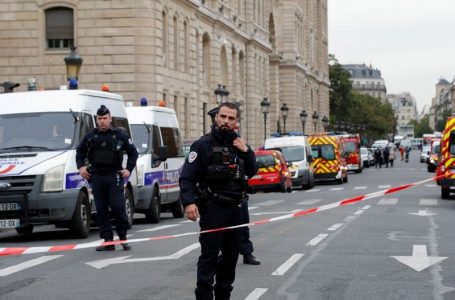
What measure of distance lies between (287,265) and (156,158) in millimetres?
9512

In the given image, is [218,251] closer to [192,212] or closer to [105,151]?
[192,212]

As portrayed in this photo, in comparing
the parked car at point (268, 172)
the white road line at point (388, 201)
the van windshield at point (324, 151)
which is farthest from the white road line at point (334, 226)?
the van windshield at point (324, 151)

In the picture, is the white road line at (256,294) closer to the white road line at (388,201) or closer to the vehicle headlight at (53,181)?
the vehicle headlight at (53,181)

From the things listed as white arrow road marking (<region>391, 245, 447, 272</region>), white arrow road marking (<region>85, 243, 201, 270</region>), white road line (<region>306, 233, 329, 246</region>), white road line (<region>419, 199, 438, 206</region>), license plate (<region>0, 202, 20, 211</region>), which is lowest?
white road line (<region>419, 199, 438, 206</region>)

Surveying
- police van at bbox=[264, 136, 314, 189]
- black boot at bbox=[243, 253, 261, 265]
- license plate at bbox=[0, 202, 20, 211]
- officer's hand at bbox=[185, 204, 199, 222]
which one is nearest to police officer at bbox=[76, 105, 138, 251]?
license plate at bbox=[0, 202, 20, 211]

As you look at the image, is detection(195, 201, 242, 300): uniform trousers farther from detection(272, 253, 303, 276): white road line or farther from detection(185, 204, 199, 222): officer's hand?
detection(272, 253, 303, 276): white road line

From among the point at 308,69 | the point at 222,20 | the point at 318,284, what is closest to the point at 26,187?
the point at 318,284

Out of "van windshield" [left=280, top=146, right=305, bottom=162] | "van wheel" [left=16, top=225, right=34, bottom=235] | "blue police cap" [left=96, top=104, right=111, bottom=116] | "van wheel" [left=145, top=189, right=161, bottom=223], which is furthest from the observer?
"van windshield" [left=280, top=146, right=305, bottom=162]

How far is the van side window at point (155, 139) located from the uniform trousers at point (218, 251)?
44.8ft

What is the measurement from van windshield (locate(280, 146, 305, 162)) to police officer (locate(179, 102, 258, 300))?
37.1 m

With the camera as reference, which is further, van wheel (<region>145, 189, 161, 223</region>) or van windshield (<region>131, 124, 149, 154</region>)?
van windshield (<region>131, 124, 149, 154</region>)

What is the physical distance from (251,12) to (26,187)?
59105 millimetres

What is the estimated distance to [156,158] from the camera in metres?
22.5

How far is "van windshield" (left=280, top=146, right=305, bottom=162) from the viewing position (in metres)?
46.2
